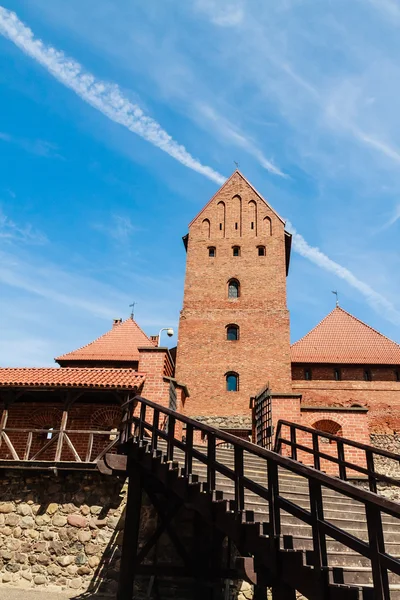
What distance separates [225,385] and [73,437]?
7.43 meters

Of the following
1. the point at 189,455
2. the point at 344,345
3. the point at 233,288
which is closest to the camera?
the point at 189,455

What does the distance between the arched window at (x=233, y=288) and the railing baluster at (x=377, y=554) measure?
A: 16.2m

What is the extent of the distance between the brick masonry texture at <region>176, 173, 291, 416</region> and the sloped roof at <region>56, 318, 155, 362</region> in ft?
6.28

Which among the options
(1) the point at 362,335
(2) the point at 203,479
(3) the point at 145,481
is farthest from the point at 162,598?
(1) the point at 362,335

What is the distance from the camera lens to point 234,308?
1880 cm

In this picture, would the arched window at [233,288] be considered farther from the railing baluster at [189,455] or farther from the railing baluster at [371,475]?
the railing baluster at [189,455]

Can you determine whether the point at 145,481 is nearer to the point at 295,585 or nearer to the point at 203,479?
the point at 203,479

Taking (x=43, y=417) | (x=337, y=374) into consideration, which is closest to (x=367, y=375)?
(x=337, y=374)

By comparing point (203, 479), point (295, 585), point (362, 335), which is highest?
point (362, 335)

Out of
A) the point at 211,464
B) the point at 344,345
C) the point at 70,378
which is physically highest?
the point at 344,345

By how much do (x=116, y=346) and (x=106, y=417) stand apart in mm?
7278

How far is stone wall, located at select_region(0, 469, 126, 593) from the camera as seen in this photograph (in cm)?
812

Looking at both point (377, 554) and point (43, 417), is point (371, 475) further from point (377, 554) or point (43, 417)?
point (43, 417)

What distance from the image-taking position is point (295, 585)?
3734 millimetres
